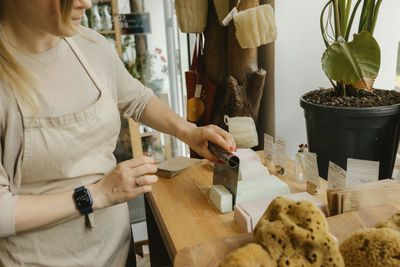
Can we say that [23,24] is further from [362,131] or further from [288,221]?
A: [362,131]

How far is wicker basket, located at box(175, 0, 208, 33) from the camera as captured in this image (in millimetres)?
1842

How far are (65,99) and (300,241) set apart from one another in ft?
2.74

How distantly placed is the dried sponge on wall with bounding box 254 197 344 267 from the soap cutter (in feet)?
1.75

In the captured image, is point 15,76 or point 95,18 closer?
point 15,76

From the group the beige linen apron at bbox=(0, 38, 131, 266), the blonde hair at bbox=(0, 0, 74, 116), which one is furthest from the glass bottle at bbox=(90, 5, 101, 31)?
the blonde hair at bbox=(0, 0, 74, 116)

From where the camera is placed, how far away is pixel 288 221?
1.85ft

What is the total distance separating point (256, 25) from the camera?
5.25 ft

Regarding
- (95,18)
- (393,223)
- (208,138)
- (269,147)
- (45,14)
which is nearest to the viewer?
(393,223)

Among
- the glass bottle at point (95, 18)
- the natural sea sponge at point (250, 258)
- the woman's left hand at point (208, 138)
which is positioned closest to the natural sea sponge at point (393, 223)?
the natural sea sponge at point (250, 258)

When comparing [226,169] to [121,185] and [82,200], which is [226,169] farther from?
[82,200]

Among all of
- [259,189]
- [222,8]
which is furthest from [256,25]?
[259,189]

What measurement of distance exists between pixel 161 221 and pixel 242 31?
3.20 feet

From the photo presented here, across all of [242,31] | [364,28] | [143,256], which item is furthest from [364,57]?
[143,256]

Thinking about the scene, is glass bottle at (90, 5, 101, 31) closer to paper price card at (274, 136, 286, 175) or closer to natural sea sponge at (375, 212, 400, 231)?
paper price card at (274, 136, 286, 175)
